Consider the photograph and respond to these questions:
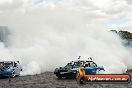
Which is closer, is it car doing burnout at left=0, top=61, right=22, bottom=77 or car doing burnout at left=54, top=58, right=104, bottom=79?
car doing burnout at left=54, top=58, right=104, bottom=79

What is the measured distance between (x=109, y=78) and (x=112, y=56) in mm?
25212

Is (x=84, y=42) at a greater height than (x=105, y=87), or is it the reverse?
(x=84, y=42)

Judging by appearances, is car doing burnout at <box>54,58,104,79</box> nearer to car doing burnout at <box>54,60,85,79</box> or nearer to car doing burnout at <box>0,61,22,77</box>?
car doing burnout at <box>54,60,85,79</box>

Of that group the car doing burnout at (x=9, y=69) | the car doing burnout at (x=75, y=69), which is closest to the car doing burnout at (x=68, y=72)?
the car doing burnout at (x=75, y=69)

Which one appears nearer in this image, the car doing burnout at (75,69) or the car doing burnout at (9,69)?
the car doing burnout at (75,69)

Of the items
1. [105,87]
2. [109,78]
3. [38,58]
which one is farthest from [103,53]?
[109,78]

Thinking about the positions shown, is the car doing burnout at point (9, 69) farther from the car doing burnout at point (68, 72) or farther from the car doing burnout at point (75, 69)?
the car doing burnout at point (68, 72)

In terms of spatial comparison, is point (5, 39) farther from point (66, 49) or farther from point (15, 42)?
point (66, 49)

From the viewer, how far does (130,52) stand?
50469 mm

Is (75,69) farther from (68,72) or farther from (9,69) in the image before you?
(9,69)

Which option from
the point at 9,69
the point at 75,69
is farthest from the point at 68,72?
the point at 9,69

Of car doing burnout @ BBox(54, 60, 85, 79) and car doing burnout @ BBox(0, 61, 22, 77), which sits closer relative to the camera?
car doing burnout @ BBox(54, 60, 85, 79)

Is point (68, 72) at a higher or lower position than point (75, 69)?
lower

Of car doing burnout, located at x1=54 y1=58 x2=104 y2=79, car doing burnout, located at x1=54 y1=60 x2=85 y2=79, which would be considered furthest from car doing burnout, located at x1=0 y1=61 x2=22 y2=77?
car doing burnout, located at x1=54 y1=60 x2=85 y2=79
